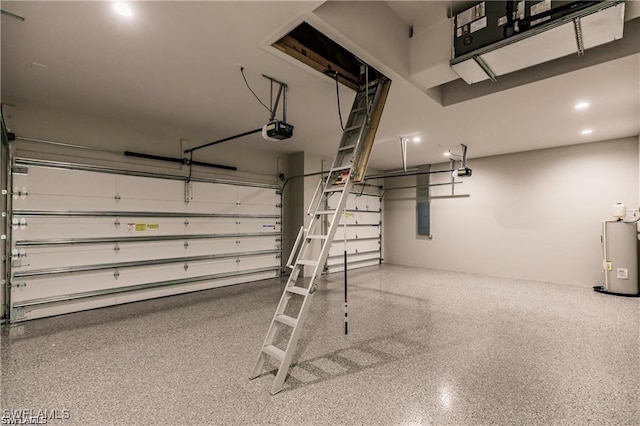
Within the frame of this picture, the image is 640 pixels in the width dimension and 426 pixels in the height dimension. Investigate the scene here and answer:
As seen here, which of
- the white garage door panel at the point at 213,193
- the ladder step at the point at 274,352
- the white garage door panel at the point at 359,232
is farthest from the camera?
the white garage door panel at the point at 359,232

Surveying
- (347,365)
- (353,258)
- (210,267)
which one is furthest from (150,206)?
(353,258)

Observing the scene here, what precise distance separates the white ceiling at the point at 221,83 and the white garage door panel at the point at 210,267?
2324 mm

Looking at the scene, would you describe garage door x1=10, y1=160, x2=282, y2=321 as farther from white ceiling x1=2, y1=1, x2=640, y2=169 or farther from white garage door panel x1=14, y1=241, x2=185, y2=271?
white ceiling x1=2, y1=1, x2=640, y2=169

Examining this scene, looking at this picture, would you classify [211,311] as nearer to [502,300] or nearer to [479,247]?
[502,300]

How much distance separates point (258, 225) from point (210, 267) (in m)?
1.32

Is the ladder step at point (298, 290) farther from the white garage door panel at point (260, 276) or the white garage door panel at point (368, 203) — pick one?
the white garage door panel at point (368, 203)

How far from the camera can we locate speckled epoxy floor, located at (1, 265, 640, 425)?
1917mm

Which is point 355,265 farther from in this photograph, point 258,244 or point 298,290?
point 298,290

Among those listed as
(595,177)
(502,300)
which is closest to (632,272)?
(595,177)

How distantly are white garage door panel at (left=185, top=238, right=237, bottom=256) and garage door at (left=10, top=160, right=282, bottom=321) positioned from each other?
0.06 feet

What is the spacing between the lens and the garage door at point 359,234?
7402 mm

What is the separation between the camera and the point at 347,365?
8.21 feet

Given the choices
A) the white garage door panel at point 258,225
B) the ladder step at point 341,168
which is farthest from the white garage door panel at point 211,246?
the ladder step at point 341,168

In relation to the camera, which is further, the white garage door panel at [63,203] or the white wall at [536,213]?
the white wall at [536,213]
